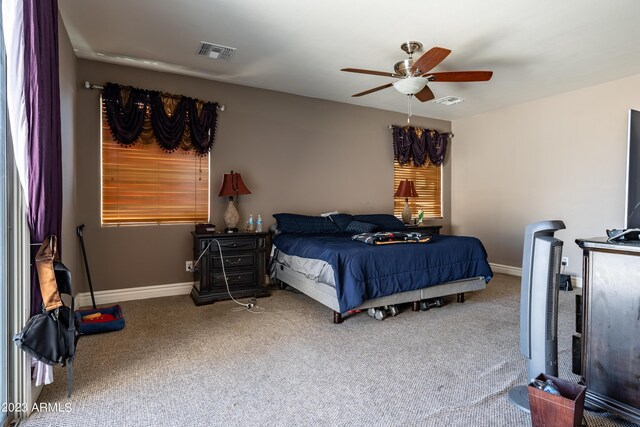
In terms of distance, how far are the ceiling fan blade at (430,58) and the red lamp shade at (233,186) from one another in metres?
2.25

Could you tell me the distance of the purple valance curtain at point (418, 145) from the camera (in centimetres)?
576

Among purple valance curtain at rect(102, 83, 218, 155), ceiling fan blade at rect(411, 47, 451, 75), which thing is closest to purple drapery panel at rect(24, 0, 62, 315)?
purple valance curtain at rect(102, 83, 218, 155)

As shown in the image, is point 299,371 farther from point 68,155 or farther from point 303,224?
point 68,155

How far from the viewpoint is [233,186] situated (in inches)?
165

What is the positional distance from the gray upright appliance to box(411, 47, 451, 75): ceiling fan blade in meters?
1.61

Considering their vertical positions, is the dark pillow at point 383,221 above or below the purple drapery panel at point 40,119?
below

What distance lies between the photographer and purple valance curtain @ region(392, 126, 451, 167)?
5.76 metres

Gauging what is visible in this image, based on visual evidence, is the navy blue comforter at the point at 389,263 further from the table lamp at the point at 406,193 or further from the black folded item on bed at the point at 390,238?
the table lamp at the point at 406,193

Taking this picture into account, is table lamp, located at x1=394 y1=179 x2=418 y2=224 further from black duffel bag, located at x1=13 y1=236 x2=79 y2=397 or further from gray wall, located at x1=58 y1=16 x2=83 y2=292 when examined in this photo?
black duffel bag, located at x1=13 y1=236 x2=79 y2=397

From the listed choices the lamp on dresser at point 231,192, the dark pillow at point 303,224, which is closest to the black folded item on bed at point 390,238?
the dark pillow at point 303,224

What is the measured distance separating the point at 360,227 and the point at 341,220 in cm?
31

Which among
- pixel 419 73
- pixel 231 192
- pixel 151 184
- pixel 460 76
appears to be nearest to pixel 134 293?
pixel 151 184

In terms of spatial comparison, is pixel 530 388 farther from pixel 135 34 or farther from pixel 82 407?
pixel 135 34

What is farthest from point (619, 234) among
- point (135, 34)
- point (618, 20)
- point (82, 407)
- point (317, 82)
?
point (135, 34)
